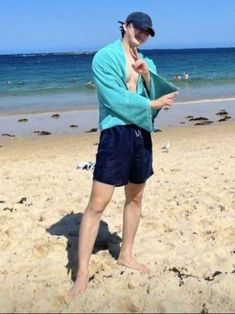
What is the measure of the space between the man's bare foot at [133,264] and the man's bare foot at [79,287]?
0.50 metres

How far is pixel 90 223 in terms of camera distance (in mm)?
3752

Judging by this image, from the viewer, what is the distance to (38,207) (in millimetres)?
5676

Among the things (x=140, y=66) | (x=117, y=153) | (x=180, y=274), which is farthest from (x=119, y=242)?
(x=140, y=66)

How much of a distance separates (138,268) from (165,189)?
230 cm

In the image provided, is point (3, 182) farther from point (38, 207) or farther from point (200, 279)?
point (200, 279)

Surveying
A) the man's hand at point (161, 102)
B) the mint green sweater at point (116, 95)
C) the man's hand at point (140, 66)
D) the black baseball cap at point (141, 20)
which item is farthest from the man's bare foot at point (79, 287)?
the black baseball cap at point (141, 20)

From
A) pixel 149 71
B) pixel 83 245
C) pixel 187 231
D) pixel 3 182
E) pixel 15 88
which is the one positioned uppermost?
pixel 149 71

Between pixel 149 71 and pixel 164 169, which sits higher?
pixel 149 71

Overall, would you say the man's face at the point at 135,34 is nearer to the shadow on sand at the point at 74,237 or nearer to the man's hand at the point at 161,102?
the man's hand at the point at 161,102

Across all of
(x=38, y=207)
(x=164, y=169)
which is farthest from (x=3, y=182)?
(x=164, y=169)

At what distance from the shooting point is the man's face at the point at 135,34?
145 inches

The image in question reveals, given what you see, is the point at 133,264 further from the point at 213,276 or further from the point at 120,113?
the point at 120,113

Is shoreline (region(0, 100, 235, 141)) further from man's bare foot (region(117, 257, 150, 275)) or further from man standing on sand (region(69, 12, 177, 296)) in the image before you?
man standing on sand (region(69, 12, 177, 296))

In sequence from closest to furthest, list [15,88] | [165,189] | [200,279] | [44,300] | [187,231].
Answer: [44,300], [200,279], [187,231], [165,189], [15,88]
